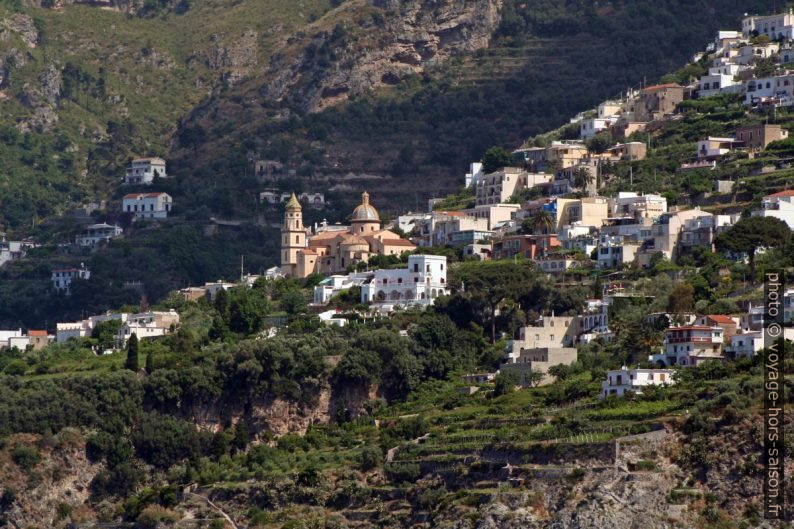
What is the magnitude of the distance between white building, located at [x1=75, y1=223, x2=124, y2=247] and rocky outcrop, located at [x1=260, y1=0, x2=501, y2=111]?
59.2 feet

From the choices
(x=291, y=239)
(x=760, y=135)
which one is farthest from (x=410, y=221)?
(x=760, y=135)

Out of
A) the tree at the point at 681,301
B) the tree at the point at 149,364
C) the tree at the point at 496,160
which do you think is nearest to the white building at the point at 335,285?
the tree at the point at 149,364

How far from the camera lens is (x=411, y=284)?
110 metres

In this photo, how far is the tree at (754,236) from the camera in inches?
3967

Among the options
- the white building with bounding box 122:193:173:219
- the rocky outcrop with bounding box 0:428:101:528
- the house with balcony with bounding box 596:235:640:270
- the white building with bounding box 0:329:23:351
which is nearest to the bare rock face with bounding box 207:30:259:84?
the white building with bounding box 122:193:173:219

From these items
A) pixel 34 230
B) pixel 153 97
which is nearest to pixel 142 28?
pixel 153 97

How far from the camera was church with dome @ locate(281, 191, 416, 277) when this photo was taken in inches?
4663

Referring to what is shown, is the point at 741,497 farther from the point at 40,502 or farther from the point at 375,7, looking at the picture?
the point at 375,7

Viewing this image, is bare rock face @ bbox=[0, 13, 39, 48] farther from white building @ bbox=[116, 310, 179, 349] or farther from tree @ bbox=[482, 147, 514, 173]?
white building @ bbox=[116, 310, 179, 349]

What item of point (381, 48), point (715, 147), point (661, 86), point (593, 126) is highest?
point (381, 48)

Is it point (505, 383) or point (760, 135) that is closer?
point (505, 383)

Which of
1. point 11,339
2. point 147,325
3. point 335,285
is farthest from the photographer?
point 11,339

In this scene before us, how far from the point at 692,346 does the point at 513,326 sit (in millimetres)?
12406

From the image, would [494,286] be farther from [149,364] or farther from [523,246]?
[149,364]
